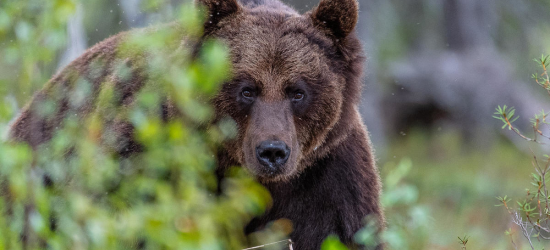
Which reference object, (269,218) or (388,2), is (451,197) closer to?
(388,2)

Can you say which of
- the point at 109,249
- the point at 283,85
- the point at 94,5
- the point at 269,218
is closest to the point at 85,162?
the point at 109,249

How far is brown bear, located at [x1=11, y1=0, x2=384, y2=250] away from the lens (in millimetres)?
3926

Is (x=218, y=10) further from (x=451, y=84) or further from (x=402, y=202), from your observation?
(x=451, y=84)

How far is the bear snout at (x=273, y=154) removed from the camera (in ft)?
12.0

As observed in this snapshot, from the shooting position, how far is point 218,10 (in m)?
4.12

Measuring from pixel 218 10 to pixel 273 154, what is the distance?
1.12m

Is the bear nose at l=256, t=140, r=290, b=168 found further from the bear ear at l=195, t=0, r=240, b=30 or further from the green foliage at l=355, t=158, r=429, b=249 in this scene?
the bear ear at l=195, t=0, r=240, b=30

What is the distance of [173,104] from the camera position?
13.2ft

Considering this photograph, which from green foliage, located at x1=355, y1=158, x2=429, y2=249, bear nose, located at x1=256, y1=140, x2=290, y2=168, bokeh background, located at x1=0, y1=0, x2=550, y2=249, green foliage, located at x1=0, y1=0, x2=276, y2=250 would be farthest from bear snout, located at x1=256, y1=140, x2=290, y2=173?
bokeh background, located at x1=0, y1=0, x2=550, y2=249

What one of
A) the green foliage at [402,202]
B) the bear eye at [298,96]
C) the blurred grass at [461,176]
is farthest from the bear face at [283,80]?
Result: the blurred grass at [461,176]

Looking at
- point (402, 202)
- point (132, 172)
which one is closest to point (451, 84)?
point (132, 172)

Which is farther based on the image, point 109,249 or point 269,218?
point 269,218

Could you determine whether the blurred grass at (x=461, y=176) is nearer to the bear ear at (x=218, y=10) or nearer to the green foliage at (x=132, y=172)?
the bear ear at (x=218, y=10)

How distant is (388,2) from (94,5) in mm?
5414
